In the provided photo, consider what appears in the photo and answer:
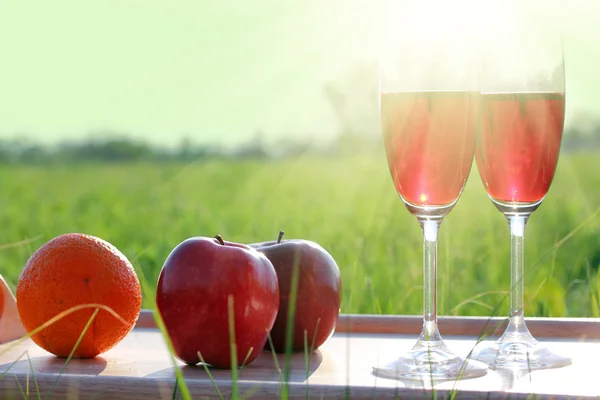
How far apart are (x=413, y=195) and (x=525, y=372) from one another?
0.36 metres

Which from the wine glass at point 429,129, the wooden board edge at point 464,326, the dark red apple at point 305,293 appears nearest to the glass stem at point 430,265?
the wine glass at point 429,129

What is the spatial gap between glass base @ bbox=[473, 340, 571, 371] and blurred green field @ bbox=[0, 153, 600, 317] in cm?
19

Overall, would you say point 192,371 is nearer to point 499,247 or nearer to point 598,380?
point 598,380

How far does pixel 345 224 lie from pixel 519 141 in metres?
3.05

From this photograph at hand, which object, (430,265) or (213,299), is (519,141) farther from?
(213,299)

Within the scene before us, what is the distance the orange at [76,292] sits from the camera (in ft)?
5.03

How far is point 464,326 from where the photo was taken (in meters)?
1.90

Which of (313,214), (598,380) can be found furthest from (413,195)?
(313,214)

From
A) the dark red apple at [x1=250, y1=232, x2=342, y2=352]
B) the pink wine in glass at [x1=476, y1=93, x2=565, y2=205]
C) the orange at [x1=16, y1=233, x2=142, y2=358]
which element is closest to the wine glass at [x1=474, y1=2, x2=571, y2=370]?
the pink wine in glass at [x1=476, y1=93, x2=565, y2=205]

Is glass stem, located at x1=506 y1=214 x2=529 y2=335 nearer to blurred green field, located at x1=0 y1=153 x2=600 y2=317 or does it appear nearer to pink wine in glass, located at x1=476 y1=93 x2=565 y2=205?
pink wine in glass, located at x1=476 y1=93 x2=565 y2=205

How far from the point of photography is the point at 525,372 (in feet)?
4.85

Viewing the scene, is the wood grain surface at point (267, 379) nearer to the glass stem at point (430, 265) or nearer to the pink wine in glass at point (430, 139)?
→ the glass stem at point (430, 265)

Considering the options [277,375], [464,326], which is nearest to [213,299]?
[277,375]

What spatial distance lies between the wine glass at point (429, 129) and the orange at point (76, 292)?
1.58 ft
